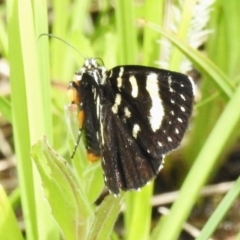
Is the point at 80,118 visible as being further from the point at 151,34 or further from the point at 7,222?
the point at 151,34

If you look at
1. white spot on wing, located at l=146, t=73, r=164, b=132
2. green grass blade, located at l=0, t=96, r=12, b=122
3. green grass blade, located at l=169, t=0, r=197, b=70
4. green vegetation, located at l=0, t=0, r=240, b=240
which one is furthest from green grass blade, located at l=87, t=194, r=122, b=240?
green grass blade, located at l=169, t=0, r=197, b=70

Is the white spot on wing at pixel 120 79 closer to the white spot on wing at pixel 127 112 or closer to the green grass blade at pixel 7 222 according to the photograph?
the white spot on wing at pixel 127 112

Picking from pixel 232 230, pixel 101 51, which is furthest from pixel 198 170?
pixel 101 51

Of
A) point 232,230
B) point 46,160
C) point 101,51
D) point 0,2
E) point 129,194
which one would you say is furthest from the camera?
point 0,2

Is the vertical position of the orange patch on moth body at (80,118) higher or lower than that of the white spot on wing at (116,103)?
lower

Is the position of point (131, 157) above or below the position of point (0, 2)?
below

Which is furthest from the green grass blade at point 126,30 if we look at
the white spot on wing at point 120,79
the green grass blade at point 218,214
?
the green grass blade at point 218,214

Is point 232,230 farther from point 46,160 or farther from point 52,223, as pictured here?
point 46,160

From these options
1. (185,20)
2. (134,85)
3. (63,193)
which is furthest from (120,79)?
(185,20)
